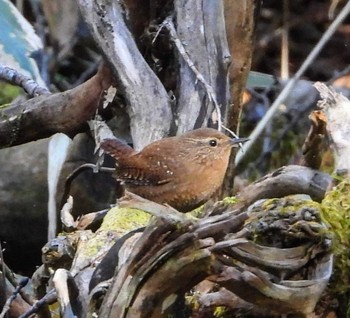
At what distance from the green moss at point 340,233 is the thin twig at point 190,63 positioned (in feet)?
Answer: 1.95

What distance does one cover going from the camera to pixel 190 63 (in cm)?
317

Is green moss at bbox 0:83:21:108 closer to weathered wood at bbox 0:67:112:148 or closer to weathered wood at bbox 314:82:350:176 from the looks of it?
weathered wood at bbox 0:67:112:148

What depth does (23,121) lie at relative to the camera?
132 inches

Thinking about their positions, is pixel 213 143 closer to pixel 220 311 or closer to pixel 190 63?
pixel 190 63

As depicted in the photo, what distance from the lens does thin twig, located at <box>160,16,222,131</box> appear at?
3.12 m

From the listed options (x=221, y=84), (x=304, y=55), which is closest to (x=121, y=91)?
(x=221, y=84)

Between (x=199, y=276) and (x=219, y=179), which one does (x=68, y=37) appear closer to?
(x=219, y=179)

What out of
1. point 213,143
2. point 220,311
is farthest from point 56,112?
point 220,311

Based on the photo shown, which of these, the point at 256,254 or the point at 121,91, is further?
the point at 121,91

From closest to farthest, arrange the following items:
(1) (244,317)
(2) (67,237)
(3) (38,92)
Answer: (1) (244,317) → (2) (67,237) → (3) (38,92)

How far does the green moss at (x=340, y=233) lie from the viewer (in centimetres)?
251

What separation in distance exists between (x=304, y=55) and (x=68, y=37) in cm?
206

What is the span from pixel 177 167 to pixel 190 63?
0.39 m

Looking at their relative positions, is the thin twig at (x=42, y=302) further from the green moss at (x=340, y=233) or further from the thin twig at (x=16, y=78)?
the thin twig at (x=16, y=78)
